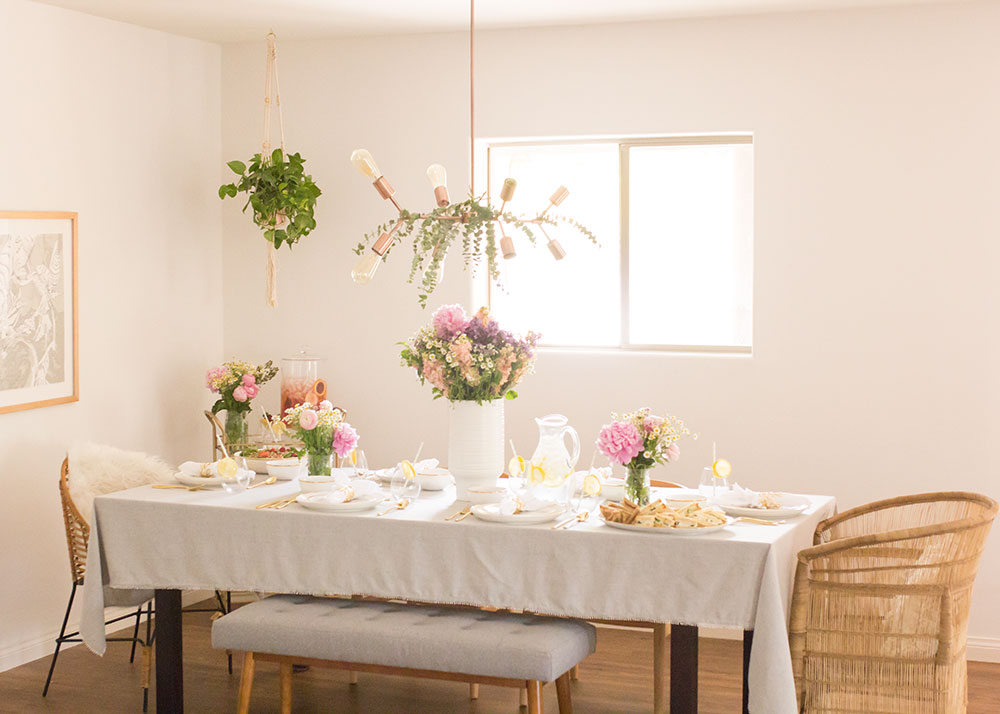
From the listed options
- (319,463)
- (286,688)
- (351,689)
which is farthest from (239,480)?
(351,689)

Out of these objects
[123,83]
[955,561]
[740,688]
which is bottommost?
[740,688]

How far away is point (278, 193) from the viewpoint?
5.42m

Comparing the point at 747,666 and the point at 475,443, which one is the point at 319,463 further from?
the point at 747,666

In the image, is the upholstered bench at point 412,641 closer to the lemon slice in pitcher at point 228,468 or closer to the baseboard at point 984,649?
the lemon slice in pitcher at point 228,468

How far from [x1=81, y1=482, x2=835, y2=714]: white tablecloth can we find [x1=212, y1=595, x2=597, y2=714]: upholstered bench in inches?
3.3

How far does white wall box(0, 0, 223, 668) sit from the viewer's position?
477 centimetres

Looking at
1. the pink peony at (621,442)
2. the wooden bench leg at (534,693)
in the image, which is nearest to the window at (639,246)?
the pink peony at (621,442)

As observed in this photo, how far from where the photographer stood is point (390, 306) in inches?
224

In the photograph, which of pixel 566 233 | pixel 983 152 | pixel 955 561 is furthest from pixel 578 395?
pixel 955 561

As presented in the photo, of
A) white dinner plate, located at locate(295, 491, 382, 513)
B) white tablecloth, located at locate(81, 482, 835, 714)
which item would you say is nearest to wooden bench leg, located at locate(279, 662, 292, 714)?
white tablecloth, located at locate(81, 482, 835, 714)

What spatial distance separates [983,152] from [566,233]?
185cm

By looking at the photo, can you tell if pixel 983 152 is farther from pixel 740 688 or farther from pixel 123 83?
pixel 123 83

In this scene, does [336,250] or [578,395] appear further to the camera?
[336,250]

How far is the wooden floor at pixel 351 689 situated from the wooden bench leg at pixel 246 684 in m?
0.55
